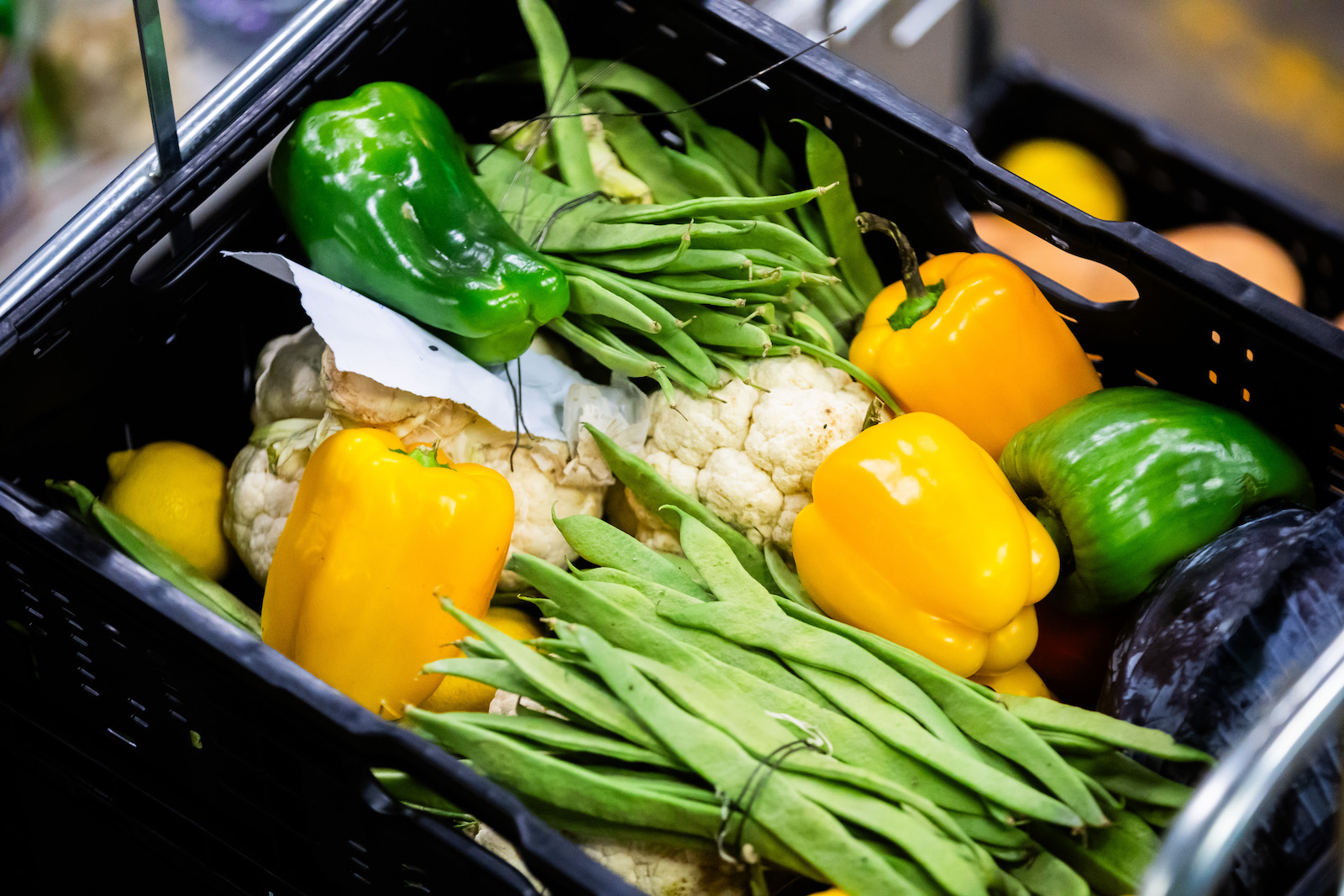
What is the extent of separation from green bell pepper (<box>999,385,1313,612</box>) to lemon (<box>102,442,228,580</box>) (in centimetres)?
80

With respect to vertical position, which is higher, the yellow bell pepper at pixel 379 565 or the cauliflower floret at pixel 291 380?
the cauliflower floret at pixel 291 380

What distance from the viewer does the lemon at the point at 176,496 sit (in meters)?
1.12

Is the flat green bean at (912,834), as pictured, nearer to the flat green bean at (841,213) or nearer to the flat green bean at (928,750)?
Result: the flat green bean at (928,750)

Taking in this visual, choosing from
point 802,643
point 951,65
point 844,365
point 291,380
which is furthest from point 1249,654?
point 951,65

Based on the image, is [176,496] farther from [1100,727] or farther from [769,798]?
[1100,727]

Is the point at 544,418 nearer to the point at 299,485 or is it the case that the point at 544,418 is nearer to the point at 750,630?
the point at 299,485

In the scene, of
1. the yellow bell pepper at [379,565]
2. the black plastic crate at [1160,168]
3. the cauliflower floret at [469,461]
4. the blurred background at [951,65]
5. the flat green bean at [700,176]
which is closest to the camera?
the yellow bell pepper at [379,565]

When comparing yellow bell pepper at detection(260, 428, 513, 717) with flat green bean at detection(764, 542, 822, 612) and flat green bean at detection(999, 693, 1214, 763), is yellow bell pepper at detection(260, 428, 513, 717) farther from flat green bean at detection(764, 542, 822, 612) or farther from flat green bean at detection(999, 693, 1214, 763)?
flat green bean at detection(999, 693, 1214, 763)

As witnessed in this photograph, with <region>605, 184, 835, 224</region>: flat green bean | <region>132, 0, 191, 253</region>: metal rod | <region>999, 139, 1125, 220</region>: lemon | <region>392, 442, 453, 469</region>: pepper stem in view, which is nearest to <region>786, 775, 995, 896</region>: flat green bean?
<region>392, 442, 453, 469</region>: pepper stem

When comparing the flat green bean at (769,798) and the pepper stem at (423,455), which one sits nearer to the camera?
the flat green bean at (769,798)

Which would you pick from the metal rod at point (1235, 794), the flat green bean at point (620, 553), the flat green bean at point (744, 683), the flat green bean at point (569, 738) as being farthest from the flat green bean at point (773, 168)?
the metal rod at point (1235, 794)

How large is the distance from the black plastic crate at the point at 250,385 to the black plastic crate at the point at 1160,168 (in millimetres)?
686

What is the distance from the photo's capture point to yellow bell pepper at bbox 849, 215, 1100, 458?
1107 mm

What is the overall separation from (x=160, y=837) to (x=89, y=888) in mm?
206
